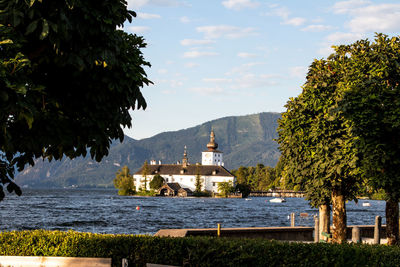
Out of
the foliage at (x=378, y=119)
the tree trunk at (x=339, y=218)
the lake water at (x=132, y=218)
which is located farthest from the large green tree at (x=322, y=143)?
the lake water at (x=132, y=218)

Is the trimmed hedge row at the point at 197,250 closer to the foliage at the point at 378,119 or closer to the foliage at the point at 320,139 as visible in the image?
the foliage at the point at 378,119

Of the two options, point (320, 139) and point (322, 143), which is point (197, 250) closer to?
point (322, 143)

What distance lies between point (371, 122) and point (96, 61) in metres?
12.0

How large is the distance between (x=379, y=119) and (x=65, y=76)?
1213 centimetres

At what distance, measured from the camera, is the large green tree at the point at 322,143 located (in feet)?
65.9

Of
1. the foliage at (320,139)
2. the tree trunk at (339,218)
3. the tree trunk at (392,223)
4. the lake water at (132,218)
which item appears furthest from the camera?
the lake water at (132,218)

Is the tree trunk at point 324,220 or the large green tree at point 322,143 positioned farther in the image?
the tree trunk at point 324,220

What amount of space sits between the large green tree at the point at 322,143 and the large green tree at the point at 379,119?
1.77 feet

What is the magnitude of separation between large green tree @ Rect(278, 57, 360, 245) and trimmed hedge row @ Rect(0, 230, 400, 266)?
21.2 feet

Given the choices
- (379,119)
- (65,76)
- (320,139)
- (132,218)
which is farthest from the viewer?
(132,218)

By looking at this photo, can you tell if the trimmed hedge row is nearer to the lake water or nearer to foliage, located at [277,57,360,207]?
foliage, located at [277,57,360,207]

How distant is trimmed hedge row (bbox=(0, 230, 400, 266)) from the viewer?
13.4 m

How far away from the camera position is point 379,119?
61.6ft

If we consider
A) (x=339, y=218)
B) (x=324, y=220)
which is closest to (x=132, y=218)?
(x=324, y=220)
